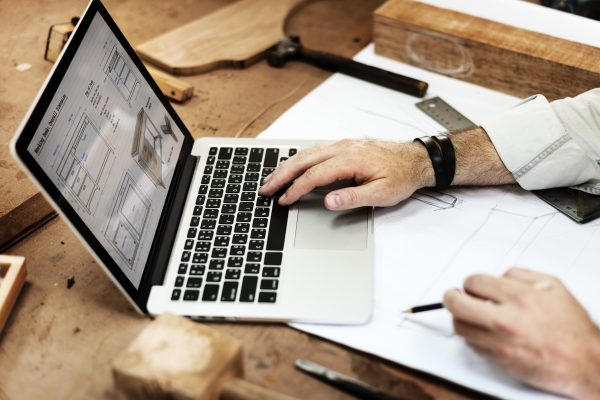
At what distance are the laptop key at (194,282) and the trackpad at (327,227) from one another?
15cm

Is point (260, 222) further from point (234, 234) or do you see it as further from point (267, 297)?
point (267, 297)

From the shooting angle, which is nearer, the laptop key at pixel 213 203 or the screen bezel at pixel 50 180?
the screen bezel at pixel 50 180

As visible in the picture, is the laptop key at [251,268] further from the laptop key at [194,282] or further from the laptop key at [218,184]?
the laptop key at [218,184]

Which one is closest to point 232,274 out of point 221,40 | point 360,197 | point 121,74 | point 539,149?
point 360,197

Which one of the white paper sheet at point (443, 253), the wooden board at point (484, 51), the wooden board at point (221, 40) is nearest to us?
the white paper sheet at point (443, 253)

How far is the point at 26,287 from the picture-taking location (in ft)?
2.85

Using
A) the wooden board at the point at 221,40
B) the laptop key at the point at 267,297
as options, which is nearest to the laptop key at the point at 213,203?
the laptop key at the point at 267,297

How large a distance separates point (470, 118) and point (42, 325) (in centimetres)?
85

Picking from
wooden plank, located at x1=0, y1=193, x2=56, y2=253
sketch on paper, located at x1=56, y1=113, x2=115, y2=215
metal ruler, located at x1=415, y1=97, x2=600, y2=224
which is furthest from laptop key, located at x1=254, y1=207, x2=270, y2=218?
metal ruler, located at x1=415, y1=97, x2=600, y2=224

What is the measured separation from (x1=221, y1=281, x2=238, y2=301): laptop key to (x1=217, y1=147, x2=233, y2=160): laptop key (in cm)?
30

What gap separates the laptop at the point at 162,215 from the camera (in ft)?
2.43

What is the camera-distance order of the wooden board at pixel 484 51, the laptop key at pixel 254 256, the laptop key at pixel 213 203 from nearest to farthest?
1. the laptop key at pixel 254 256
2. the laptop key at pixel 213 203
3. the wooden board at pixel 484 51

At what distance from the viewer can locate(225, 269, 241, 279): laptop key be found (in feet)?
2.70

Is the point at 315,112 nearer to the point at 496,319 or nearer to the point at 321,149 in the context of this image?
the point at 321,149
